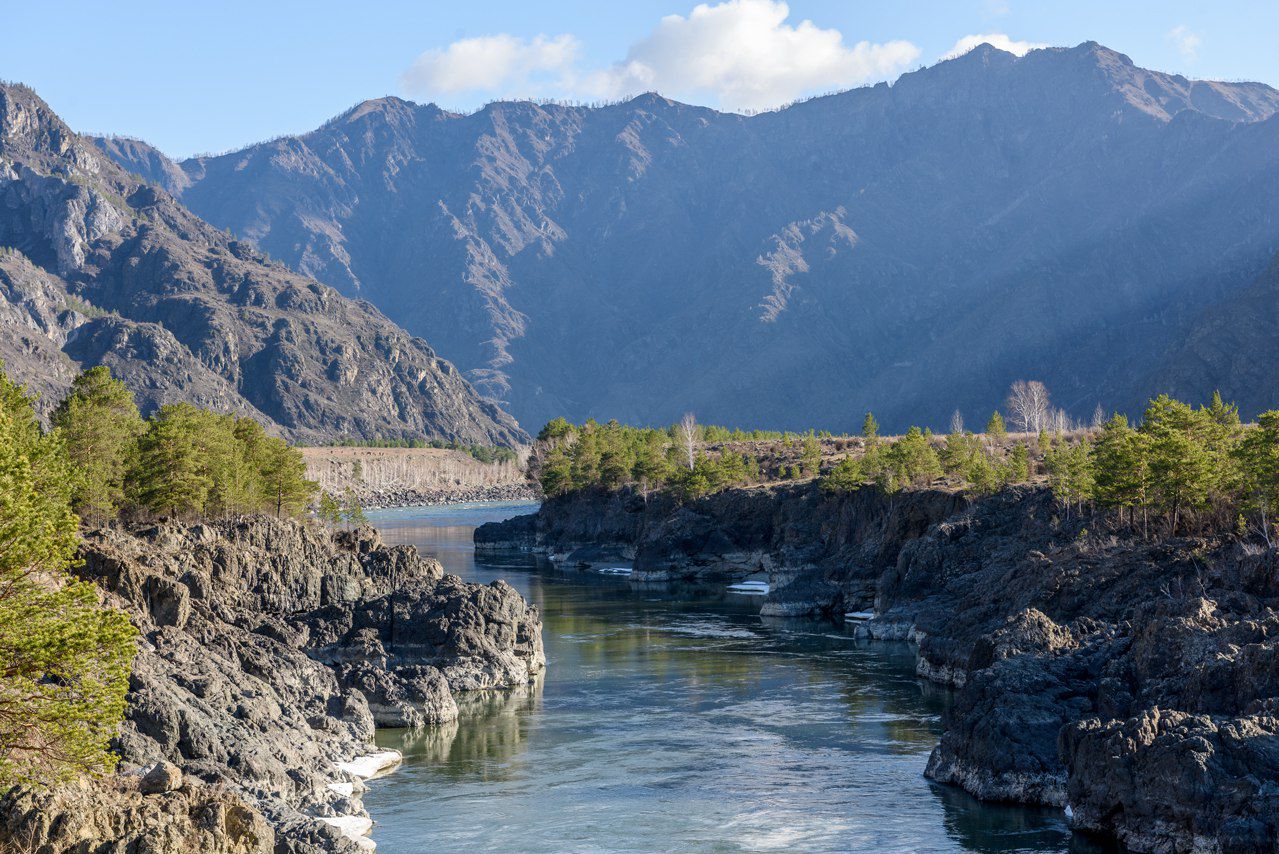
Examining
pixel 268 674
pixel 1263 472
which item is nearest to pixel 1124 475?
pixel 1263 472

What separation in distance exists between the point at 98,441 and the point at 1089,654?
58.4 m

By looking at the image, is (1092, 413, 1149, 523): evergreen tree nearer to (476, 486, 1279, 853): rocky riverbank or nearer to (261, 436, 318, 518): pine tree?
(476, 486, 1279, 853): rocky riverbank

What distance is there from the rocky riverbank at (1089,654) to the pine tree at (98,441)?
45641 millimetres

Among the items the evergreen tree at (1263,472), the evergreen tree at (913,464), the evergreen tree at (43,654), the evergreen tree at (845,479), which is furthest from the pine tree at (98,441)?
the evergreen tree at (913,464)

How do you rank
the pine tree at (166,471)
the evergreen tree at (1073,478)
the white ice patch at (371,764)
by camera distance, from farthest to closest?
the evergreen tree at (1073,478) < the pine tree at (166,471) < the white ice patch at (371,764)

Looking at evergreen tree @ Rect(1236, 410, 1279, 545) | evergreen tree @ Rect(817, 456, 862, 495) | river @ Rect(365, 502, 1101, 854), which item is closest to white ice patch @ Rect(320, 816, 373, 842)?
river @ Rect(365, 502, 1101, 854)

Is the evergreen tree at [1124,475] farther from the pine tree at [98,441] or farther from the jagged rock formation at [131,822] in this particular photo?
the pine tree at [98,441]

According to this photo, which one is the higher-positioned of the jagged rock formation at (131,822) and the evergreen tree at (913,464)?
the evergreen tree at (913,464)

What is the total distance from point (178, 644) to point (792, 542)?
76.5m

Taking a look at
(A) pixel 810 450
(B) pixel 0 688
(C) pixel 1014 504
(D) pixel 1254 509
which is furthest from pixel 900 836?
(A) pixel 810 450

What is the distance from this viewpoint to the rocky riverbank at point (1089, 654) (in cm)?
3572

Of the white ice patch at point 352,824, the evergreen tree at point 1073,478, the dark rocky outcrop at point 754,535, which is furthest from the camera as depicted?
the dark rocky outcrop at point 754,535

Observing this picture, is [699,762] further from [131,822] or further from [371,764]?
[131,822]

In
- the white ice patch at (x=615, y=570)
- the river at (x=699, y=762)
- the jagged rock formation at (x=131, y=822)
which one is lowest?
the river at (x=699, y=762)
